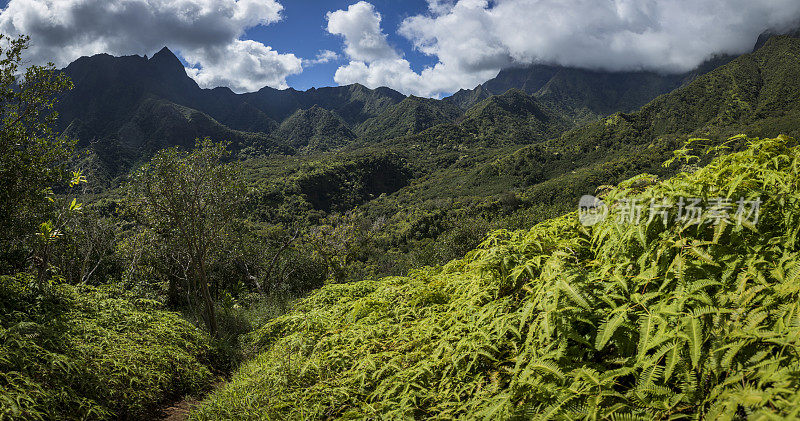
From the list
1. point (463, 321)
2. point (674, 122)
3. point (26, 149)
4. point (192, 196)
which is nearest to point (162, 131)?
point (192, 196)

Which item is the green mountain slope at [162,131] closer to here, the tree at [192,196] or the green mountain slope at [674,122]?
the green mountain slope at [674,122]

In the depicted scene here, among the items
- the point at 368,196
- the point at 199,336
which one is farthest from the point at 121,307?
the point at 368,196

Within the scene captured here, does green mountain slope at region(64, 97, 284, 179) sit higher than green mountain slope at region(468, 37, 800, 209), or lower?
higher

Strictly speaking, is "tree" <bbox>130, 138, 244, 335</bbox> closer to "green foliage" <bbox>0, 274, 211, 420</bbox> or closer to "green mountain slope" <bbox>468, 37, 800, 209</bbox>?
"green foliage" <bbox>0, 274, 211, 420</bbox>

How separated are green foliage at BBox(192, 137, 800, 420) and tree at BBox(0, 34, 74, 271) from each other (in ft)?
18.2

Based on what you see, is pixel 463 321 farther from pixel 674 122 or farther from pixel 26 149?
pixel 674 122

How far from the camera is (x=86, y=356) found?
14.1 feet

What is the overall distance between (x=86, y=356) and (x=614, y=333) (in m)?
5.62

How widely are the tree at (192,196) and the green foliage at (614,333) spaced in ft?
25.5

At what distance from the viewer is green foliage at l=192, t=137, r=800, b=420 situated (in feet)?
4.03

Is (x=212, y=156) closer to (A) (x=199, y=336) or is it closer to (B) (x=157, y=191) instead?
(B) (x=157, y=191)

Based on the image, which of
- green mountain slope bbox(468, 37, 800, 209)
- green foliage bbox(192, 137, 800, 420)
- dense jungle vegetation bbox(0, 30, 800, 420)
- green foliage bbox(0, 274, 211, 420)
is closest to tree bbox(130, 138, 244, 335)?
dense jungle vegetation bbox(0, 30, 800, 420)

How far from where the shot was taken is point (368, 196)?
425ft

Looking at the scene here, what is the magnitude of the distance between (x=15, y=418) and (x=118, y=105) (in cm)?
23161
